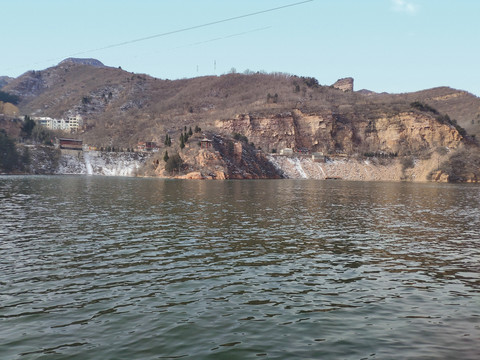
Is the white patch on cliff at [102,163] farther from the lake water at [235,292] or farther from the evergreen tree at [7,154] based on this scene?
the lake water at [235,292]

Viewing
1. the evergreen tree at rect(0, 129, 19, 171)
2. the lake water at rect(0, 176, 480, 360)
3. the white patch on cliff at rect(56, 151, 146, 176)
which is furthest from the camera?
the white patch on cliff at rect(56, 151, 146, 176)

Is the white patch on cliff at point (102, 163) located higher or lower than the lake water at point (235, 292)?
higher

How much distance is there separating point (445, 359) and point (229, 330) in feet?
19.6

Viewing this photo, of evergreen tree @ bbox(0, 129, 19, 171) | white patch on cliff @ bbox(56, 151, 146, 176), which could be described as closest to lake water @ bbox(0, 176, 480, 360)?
evergreen tree @ bbox(0, 129, 19, 171)

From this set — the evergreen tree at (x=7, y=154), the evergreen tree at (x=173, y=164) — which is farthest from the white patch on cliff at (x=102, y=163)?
the evergreen tree at (x=173, y=164)

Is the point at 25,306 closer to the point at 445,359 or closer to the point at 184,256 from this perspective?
the point at 184,256

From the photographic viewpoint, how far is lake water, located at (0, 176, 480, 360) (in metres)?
10.9

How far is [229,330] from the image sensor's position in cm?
1185

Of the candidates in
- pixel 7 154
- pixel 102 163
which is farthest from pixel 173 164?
pixel 7 154

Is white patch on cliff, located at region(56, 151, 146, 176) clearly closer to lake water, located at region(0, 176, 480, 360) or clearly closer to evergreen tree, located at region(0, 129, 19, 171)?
evergreen tree, located at region(0, 129, 19, 171)

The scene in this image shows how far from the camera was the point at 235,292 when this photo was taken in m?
15.5

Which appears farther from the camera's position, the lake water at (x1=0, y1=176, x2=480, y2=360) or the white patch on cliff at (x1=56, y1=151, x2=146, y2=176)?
the white patch on cliff at (x1=56, y1=151, x2=146, y2=176)

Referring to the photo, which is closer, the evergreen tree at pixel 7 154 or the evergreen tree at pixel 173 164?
the evergreen tree at pixel 173 164

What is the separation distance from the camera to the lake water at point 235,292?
1090 cm
